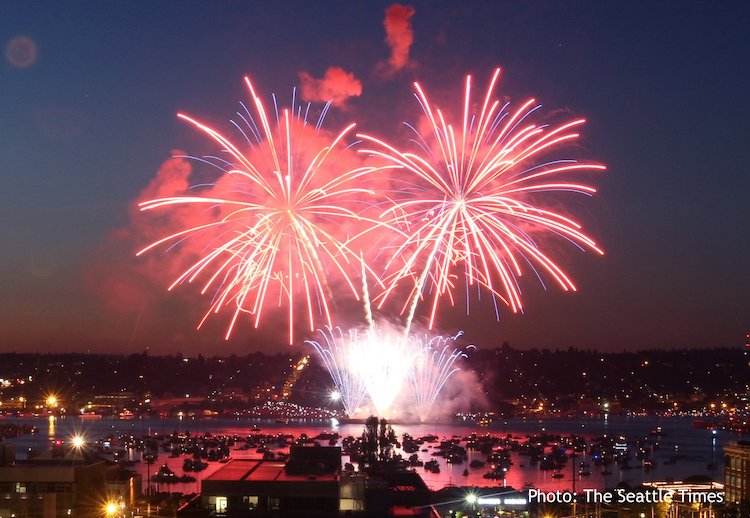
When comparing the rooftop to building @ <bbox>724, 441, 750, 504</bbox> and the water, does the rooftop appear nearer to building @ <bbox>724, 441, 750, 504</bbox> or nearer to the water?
building @ <bbox>724, 441, 750, 504</bbox>

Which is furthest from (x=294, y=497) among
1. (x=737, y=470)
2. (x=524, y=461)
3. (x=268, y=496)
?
(x=524, y=461)

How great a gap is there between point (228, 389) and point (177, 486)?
47.2 m

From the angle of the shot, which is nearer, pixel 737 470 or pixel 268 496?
pixel 268 496

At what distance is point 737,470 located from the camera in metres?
14.0

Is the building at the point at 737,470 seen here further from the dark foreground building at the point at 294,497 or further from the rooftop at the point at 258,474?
A: the rooftop at the point at 258,474

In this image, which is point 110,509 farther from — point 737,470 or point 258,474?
point 737,470

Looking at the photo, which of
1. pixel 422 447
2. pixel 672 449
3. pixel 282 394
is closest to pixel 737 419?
pixel 672 449

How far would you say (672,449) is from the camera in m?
37.2

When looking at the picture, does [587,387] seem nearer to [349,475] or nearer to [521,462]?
[521,462]

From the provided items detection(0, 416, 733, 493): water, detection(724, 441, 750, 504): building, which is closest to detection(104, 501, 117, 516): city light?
detection(0, 416, 733, 493): water

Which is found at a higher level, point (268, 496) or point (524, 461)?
point (268, 496)

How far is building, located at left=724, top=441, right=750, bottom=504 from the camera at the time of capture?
1364 centimetres

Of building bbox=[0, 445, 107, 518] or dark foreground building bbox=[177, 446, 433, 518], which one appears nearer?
dark foreground building bbox=[177, 446, 433, 518]

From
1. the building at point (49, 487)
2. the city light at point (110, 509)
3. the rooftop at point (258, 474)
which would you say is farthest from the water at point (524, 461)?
the rooftop at point (258, 474)
